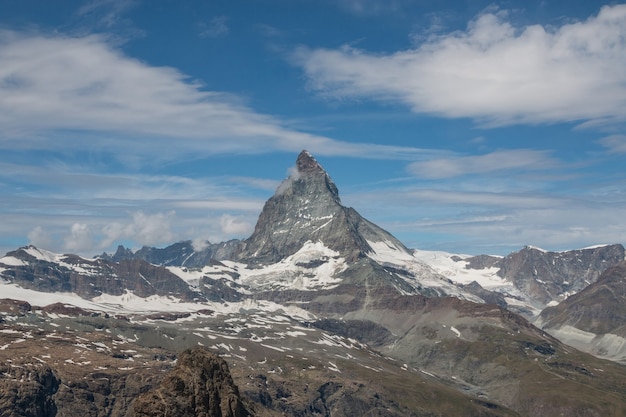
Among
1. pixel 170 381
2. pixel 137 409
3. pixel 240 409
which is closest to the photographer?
pixel 137 409

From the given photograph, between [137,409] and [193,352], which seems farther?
Result: [193,352]

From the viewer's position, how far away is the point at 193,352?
10931cm

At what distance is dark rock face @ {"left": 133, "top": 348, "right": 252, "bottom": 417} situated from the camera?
299 feet

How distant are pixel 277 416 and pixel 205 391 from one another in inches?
2554

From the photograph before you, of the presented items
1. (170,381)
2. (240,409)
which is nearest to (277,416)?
(240,409)

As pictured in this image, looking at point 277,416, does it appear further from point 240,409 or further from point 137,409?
point 137,409

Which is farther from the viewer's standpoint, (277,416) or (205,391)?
(277,416)

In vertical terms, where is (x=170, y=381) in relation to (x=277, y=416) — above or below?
above

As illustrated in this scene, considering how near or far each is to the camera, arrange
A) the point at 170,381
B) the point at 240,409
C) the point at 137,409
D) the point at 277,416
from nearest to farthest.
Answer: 1. the point at 137,409
2. the point at 170,381
3. the point at 240,409
4. the point at 277,416

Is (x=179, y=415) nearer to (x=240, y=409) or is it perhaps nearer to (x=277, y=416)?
(x=240, y=409)

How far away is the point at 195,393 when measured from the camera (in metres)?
98.8

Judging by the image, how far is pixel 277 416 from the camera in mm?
162875

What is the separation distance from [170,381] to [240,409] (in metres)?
13.0

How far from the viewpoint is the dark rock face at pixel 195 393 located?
299 feet
